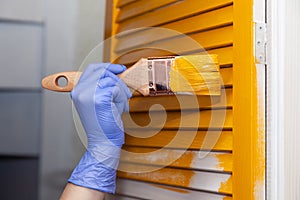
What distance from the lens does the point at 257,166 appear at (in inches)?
38.4

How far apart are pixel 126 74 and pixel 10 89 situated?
1.12 meters

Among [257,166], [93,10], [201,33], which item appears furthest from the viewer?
[93,10]

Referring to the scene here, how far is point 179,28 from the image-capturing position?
47.6 inches

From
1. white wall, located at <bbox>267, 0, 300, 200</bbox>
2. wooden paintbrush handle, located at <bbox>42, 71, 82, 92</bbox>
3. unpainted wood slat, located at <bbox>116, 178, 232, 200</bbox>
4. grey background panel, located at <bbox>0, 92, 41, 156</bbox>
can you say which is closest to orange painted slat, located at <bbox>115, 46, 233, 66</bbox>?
white wall, located at <bbox>267, 0, 300, 200</bbox>

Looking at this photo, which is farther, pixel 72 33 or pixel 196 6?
pixel 72 33

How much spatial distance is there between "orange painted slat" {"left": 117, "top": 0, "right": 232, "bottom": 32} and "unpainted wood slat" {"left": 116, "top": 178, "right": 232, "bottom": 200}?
45 centimetres

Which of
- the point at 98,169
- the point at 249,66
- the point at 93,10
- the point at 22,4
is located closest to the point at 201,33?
the point at 249,66

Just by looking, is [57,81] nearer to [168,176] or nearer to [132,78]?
[132,78]

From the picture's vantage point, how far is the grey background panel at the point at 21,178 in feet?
7.11

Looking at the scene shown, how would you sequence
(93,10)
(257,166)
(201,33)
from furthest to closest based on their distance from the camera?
(93,10) → (201,33) → (257,166)

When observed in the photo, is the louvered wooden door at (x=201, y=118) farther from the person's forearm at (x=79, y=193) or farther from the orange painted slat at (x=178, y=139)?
the person's forearm at (x=79, y=193)

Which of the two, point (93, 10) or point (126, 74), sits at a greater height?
point (93, 10)

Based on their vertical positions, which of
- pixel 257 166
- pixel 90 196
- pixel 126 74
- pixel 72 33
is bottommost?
pixel 90 196

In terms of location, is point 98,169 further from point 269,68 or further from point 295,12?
point 295,12
